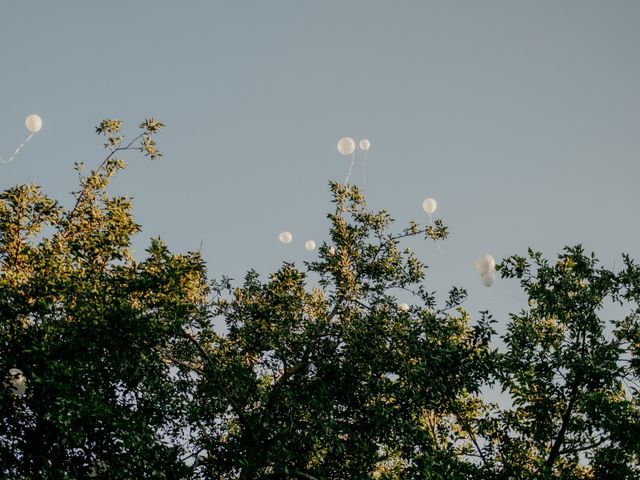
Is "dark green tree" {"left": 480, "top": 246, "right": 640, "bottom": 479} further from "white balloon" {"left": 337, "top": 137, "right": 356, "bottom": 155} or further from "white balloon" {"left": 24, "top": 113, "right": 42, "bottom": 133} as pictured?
"white balloon" {"left": 24, "top": 113, "right": 42, "bottom": 133}

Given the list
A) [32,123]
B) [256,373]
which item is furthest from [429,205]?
[32,123]

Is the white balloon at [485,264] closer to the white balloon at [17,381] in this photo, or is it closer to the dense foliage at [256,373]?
the dense foliage at [256,373]

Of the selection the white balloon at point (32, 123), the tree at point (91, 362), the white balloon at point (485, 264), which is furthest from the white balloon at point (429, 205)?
the white balloon at point (32, 123)

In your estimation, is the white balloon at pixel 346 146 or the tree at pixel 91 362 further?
the white balloon at pixel 346 146

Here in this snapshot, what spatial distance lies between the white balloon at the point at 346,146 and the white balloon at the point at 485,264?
478 cm

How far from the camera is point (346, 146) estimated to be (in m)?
13.7

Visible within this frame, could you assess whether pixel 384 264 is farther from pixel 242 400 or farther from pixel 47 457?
A: pixel 47 457

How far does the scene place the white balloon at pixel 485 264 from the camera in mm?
12273

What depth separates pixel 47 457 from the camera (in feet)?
29.5

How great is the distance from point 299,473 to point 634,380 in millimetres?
7908

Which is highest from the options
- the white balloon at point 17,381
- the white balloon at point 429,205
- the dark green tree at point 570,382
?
the white balloon at point 429,205

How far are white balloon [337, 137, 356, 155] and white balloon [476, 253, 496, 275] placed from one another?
15.7 ft

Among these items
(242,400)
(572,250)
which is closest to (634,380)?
(572,250)

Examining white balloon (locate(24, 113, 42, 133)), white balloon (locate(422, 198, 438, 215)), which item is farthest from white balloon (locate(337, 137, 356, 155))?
white balloon (locate(24, 113, 42, 133))
